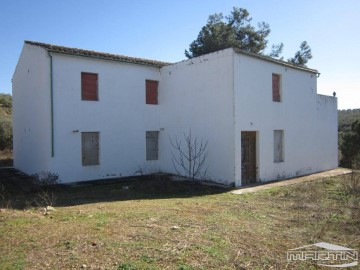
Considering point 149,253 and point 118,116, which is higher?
point 118,116

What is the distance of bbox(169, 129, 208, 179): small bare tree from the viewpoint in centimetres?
1487

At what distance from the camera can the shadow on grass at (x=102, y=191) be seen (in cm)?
1070

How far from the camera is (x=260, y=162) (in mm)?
14625

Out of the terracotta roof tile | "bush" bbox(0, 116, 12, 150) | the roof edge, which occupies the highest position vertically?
the terracotta roof tile

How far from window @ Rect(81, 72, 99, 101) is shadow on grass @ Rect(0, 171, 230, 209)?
397 centimetres

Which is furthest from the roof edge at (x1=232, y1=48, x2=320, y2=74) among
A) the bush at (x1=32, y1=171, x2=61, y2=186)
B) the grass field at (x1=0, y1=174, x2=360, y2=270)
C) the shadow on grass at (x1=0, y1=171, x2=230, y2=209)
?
the bush at (x1=32, y1=171, x2=61, y2=186)

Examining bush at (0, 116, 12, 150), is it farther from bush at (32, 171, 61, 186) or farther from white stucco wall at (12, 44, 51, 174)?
bush at (32, 171, 61, 186)

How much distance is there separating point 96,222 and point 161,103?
10784 millimetres

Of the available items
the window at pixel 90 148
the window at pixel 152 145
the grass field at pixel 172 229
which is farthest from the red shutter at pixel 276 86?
the window at pixel 90 148

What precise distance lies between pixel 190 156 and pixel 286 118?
524 cm

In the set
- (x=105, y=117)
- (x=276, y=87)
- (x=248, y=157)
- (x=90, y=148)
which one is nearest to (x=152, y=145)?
(x=105, y=117)

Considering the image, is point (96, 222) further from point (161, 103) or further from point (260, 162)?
point (161, 103)

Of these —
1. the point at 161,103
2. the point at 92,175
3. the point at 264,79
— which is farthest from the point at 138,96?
the point at 264,79

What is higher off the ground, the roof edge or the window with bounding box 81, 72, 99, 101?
the roof edge
